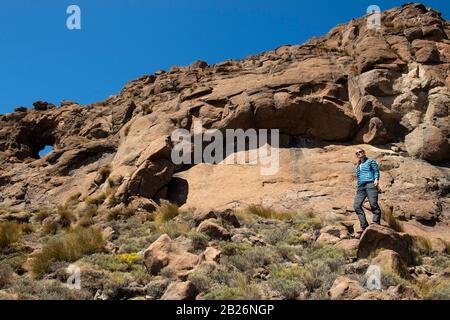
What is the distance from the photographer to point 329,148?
16.2 meters

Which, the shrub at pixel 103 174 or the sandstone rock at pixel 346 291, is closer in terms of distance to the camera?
the sandstone rock at pixel 346 291

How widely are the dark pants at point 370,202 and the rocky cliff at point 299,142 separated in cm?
53

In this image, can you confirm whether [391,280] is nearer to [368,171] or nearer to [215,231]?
[368,171]

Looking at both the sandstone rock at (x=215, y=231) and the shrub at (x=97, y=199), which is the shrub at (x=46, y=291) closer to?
the sandstone rock at (x=215, y=231)

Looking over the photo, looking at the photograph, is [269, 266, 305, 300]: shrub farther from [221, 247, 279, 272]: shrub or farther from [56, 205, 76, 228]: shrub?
[56, 205, 76, 228]: shrub

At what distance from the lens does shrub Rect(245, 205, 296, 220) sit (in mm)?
12470

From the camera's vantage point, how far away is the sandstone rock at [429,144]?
14.5 metres

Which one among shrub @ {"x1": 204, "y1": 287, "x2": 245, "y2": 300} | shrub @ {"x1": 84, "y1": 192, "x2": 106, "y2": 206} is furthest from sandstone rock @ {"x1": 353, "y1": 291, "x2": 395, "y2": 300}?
shrub @ {"x1": 84, "y1": 192, "x2": 106, "y2": 206}

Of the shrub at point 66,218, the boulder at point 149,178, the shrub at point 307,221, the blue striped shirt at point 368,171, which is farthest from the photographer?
the boulder at point 149,178

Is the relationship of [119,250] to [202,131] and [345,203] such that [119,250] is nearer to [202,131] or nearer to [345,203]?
[345,203]

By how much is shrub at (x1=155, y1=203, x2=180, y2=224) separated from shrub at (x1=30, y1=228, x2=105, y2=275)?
3.32m

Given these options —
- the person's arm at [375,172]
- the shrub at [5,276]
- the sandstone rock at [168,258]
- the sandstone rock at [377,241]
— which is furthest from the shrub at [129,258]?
the person's arm at [375,172]

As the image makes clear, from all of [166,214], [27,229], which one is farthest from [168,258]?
[27,229]

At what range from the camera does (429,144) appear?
1462 cm
